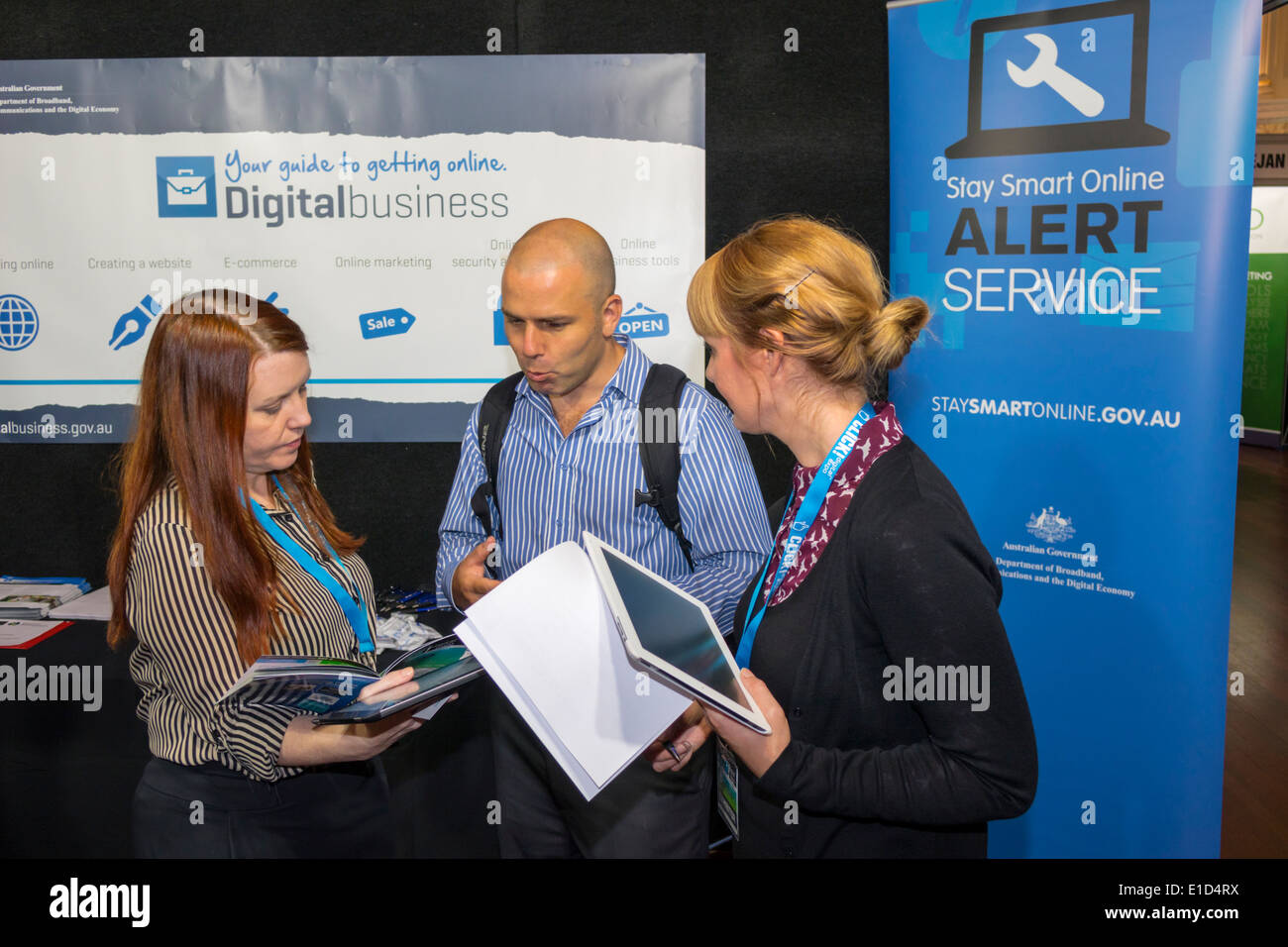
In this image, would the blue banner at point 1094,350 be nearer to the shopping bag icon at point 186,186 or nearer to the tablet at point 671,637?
the tablet at point 671,637

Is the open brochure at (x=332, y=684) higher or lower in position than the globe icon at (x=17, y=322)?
lower

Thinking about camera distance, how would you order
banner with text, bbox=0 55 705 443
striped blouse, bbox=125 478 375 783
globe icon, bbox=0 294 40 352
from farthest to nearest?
1. globe icon, bbox=0 294 40 352
2. banner with text, bbox=0 55 705 443
3. striped blouse, bbox=125 478 375 783

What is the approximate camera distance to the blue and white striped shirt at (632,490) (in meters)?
2.13

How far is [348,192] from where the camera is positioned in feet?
10.6

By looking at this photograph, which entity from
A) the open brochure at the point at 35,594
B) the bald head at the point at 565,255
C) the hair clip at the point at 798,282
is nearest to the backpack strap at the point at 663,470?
the bald head at the point at 565,255

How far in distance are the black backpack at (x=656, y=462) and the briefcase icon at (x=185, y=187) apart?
1629 mm

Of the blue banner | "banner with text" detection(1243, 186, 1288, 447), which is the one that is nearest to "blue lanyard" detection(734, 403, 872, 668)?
the blue banner

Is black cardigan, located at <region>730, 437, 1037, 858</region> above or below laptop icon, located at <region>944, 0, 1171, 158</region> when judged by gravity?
below

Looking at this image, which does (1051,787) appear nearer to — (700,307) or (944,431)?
(944,431)

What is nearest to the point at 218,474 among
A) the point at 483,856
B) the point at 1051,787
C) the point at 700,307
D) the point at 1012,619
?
the point at 700,307

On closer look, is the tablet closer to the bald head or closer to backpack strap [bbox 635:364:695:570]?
backpack strap [bbox 635:364:695:570]

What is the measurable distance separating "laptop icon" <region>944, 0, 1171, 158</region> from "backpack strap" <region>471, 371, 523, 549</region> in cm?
147

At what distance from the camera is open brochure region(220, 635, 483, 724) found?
138cm

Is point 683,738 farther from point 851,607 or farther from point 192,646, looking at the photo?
point 192,646
